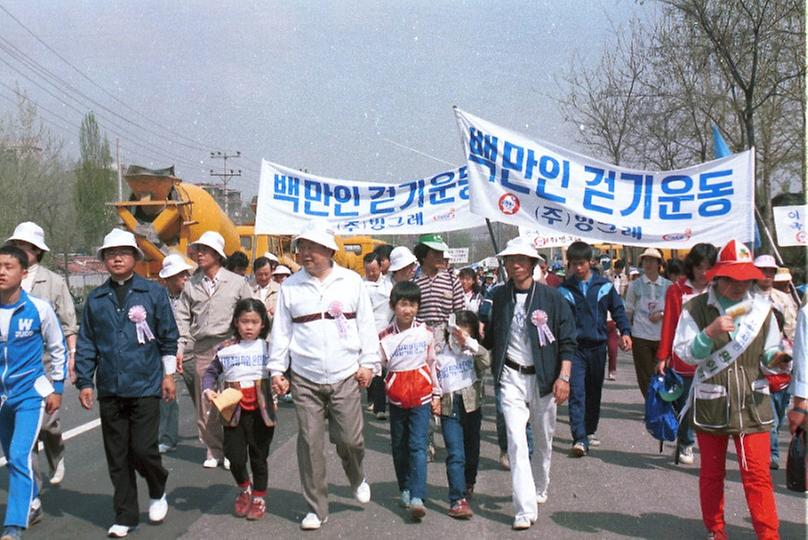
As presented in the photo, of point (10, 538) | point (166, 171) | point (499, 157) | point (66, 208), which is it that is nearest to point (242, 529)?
point (10, 538)

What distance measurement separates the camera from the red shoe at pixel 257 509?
18.7ft

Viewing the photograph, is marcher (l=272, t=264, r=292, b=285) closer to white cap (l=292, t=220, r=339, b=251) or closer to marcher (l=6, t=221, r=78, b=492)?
marcher (l=6, t=221, r=78, b=492)

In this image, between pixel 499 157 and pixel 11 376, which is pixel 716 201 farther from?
pixel 11 376

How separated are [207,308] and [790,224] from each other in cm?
768

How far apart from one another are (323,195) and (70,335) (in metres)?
3.58

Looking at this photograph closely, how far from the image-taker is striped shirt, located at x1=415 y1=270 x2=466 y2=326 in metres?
7.37

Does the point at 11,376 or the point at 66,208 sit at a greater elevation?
the point at 66,208

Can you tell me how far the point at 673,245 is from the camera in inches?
278

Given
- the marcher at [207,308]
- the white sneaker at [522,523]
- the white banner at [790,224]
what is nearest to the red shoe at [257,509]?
the marcher at [207,308]

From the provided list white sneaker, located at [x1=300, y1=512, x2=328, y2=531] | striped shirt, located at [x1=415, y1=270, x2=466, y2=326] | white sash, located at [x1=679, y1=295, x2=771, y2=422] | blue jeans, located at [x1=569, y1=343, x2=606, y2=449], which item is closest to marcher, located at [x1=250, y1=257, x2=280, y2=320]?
striped shirt, located at [x1=415, y1=270, x2=466, y2=326]

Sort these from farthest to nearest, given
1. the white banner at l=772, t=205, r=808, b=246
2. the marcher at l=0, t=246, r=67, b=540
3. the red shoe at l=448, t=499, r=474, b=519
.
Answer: the white banner at l=772, t=205, r=808, b=246 → the red shoe at l=448, t=499, r=474, b=519 → the marcher at l=0, t=246, r=67, b=540

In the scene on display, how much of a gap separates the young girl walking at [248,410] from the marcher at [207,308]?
1272 millimetres

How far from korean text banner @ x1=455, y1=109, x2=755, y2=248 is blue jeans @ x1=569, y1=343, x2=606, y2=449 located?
121cm

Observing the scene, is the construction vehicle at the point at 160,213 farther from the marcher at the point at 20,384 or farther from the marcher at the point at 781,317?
the marcher at the point at 781,317
